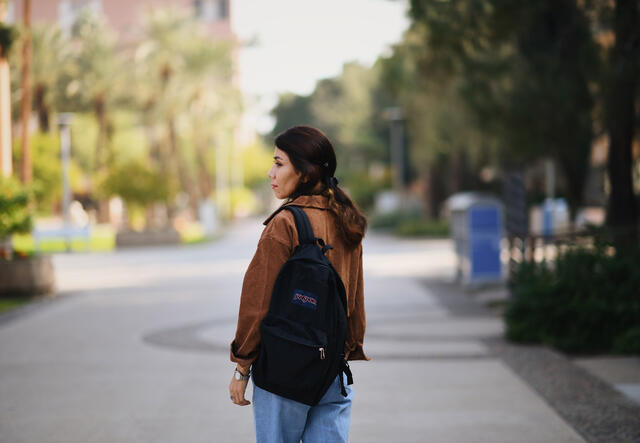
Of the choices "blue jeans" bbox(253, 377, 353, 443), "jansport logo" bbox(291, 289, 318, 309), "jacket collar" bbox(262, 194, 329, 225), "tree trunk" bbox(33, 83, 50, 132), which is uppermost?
"tree trunk" bbox(33, 83, 50, 132)

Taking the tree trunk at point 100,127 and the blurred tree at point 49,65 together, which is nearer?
the tree trunk at point 100,127

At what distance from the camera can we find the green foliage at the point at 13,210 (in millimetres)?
15305

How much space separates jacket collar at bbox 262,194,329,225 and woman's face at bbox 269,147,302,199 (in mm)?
66

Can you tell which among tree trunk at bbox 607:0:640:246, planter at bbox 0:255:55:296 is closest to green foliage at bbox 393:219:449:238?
planter at bbox 0:255:55:296

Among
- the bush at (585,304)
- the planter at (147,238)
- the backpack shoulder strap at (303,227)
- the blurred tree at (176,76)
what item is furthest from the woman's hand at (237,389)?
the blurred tree at (176,76)

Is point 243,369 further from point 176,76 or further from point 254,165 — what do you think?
point 254,165

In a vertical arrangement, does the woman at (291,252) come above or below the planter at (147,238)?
above

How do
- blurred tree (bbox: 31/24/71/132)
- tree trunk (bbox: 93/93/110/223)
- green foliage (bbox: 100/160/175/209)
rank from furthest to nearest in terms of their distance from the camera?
blurred tree (bbox: 31/24/71/132) → tree trunk (bbox: 93/93/110/223) → green foliage (bbox: 100/160/175/209)

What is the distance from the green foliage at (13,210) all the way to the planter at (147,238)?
63.8ft

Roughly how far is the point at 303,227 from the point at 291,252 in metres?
0.09

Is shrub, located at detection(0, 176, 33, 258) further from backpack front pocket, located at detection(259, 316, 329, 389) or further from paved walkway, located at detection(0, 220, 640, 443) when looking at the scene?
backpack front pocket, located at detection(259, 316, 329, 389)

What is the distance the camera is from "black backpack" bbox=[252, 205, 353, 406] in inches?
123

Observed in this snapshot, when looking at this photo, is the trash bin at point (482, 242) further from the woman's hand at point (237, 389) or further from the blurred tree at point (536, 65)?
the woman's hand at point (237, 389)

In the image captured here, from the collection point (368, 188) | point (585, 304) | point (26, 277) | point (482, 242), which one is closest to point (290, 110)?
point (368, 188)
